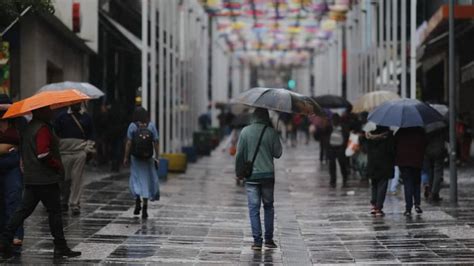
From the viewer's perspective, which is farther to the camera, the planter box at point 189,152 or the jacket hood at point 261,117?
the planter box at point 189,152

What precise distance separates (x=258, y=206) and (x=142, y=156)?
3240 mm

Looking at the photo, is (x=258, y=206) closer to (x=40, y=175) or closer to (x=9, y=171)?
(x=40, y=175)

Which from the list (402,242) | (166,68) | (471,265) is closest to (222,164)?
(166,68)

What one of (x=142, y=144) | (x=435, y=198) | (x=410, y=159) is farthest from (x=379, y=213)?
(x=142, y=144)

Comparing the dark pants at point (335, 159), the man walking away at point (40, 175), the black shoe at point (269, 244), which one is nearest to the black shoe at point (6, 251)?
the man walking away at point (40, 175)

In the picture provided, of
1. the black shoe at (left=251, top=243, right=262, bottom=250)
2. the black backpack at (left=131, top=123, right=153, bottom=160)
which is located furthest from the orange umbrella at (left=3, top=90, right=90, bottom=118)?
the black backpack at (left=131, top=123, right=153, bottom=160)

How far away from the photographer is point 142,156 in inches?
566

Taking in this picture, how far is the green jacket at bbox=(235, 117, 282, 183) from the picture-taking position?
11.7 meters

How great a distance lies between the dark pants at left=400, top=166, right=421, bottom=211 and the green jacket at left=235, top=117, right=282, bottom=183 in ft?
13.0

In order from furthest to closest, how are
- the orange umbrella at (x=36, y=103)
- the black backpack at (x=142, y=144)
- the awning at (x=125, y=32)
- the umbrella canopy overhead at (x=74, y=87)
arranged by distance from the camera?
the awning at (x=125, y=32) < the umbrella canopy overhead at (x=74, y=87) < the black backpack at (x=142, y=144) < the orange umbrella at (x=36, y=103)

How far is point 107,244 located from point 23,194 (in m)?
1.57

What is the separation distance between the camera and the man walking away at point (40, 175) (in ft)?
34.3

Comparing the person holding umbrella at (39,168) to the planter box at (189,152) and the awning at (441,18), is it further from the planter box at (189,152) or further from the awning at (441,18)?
the planter box at (189,152)

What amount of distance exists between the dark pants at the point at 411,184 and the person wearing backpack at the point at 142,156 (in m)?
4.01
